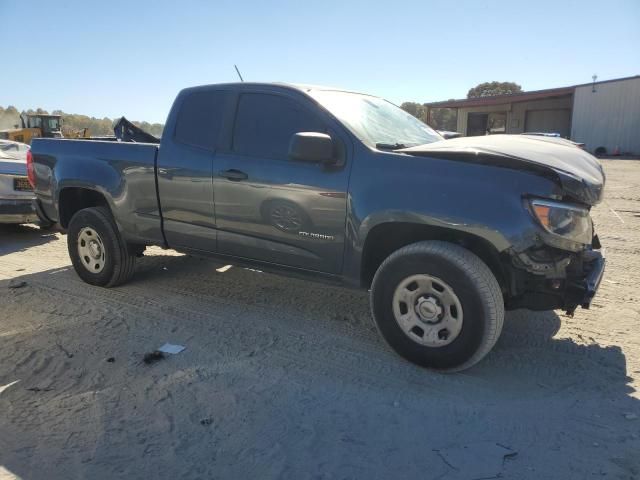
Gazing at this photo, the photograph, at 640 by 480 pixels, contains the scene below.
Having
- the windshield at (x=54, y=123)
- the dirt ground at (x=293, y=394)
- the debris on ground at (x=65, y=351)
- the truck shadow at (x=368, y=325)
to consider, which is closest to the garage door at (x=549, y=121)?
the windshield at (x=54, y=123)

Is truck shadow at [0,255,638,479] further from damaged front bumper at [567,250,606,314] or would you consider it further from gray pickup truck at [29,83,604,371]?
damaged front bumper at [567,250,606,314]

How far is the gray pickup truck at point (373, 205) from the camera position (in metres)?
3.18

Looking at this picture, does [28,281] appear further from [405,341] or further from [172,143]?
[405,341]

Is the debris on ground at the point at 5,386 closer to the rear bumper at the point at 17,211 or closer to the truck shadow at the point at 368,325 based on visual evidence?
the truck shadow at the point at 368,325

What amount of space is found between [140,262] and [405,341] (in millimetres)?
3970

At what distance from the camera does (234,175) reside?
4.14 m

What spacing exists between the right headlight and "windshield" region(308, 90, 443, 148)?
3.92ft

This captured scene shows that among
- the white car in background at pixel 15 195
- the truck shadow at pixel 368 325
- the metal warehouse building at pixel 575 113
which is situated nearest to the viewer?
the truck shadow at pixel 368 325

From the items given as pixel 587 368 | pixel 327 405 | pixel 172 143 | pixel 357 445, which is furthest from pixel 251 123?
pixel 587 368

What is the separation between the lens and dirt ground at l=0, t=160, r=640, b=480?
2584mm

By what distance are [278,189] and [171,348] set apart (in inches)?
57.1

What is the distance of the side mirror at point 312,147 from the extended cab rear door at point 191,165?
106cm

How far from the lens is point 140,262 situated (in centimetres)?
629

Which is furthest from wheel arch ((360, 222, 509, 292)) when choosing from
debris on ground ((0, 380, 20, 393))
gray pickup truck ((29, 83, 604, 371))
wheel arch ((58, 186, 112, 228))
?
wheel arch ((58, 186, 112, 228))
